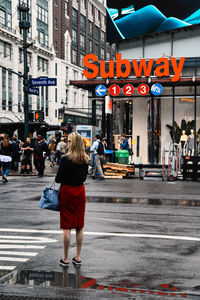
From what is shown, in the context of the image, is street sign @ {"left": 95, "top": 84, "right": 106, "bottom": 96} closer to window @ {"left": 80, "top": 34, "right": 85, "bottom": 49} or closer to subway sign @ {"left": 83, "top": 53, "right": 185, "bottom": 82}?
subway sign @ {"left": 83, "top": 53, "right": 185, "bottom": 82}

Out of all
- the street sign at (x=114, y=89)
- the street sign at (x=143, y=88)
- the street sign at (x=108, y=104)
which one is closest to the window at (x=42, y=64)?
the street sign at (x=114, y=89)

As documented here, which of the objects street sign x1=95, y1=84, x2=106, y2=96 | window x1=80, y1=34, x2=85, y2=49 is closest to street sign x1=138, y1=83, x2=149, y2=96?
street sign x1=95, y1=84, x2=106, y2=96

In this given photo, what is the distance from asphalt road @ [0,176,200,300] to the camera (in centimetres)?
548

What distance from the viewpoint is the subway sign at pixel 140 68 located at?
26.6 m

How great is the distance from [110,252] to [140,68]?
68.6ft

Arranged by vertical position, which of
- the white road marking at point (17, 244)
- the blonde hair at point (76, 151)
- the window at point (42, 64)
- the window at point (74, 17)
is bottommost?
the white road marking at point (17, 244)

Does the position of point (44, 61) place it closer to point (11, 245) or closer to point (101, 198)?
point (101, 198)

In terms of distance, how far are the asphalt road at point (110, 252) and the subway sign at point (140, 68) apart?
14413 mm

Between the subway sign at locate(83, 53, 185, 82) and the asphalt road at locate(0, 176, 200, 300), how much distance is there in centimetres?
1441

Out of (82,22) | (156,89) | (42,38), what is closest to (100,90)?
(156,89)

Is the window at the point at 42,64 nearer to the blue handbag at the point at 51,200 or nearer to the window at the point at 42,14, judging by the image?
the window at the point at 42,14

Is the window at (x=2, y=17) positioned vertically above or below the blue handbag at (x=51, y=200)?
above

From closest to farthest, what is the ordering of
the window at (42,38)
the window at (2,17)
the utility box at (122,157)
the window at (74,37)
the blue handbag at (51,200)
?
the blue handbag at (51,200)
the utility box at (122,157)
the window at (2,17)
the window at (42,38)
the window at (74,37)

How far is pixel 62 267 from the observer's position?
642 centimetres
